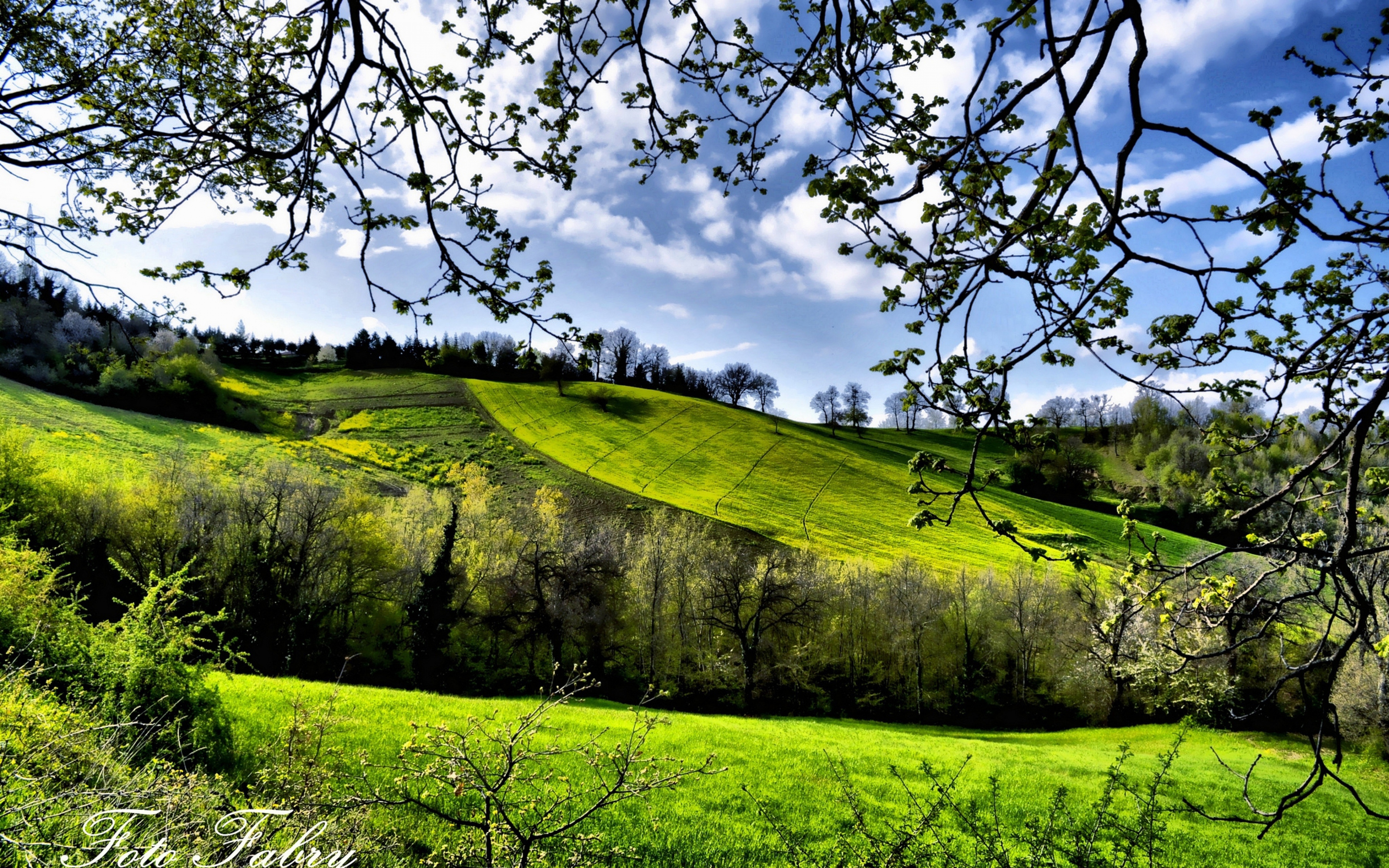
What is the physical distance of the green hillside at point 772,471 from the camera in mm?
56250

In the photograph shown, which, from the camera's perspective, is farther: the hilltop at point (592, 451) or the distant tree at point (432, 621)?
the hilltop at point (592, 451)

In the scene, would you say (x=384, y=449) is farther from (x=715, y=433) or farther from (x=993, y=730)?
(x=993, y=730)

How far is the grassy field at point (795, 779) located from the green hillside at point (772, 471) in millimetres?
29651

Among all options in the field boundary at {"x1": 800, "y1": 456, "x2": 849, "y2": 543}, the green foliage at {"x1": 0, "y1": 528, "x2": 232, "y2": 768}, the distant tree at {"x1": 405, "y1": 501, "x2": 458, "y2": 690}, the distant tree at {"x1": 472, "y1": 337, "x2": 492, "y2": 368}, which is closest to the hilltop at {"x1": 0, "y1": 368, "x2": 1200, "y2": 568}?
the field boundary at {"x1": 800, "y1": 456, "x2": 849, "y2": 543}

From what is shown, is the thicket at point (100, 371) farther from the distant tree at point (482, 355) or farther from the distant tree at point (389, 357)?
the distant tree at point (482, 355)

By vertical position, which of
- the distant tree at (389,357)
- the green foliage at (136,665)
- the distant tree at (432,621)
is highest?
→ the distant tree at (389,357)

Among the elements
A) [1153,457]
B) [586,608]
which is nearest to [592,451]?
[586,608]

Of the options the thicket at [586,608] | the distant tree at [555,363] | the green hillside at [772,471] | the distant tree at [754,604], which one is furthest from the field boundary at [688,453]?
the distant tree at [555,363]

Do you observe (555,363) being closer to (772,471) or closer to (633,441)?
(772,471)

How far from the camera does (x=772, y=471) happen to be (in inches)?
2825

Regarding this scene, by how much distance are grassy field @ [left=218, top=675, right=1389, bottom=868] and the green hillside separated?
29.7 m

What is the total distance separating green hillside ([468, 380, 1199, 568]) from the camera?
2215 inches

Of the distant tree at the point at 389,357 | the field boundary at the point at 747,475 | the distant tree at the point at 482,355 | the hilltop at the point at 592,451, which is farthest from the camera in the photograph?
the distant tree at the point at 389,357

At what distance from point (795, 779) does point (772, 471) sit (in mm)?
58462
